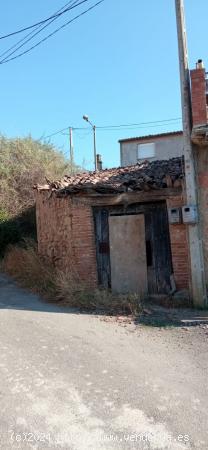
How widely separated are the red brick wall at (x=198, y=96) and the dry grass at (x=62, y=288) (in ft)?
12.6

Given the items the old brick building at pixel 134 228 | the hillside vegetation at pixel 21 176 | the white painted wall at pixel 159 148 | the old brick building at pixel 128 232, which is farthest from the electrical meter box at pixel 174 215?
the white painted wall at pixel 159 148

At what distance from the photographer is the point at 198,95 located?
8.55 metres

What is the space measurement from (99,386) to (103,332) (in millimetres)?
2301

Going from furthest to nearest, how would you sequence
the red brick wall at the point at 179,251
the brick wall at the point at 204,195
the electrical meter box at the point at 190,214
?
the red brick wall at the point at 179,251, the brick wall at the point at 204,195, the electrical meter box at the point at 190,214

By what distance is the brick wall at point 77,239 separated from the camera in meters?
9.16

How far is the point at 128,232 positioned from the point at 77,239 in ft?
4.17

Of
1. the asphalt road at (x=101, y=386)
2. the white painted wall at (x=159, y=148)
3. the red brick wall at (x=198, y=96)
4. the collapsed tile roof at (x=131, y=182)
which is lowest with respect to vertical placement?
the asphalt road at (x=101, y=386)

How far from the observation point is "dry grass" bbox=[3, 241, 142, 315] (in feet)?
28.2

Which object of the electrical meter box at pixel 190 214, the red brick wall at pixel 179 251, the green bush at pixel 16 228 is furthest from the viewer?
the green bush at pixel 16 228

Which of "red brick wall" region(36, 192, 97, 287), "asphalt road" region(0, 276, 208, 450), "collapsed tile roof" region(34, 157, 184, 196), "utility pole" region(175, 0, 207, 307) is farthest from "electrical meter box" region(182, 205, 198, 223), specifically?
"red brick wall" region(36, 192, 97, 287)

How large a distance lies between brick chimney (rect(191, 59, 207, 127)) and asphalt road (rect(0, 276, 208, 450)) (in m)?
4.10

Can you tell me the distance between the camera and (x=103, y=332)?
714cm

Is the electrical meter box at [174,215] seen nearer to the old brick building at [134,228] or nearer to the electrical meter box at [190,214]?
the old brick building at [134,228]

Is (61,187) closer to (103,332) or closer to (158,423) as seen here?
(103,332)
